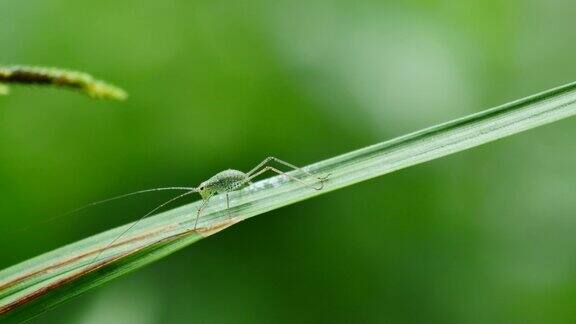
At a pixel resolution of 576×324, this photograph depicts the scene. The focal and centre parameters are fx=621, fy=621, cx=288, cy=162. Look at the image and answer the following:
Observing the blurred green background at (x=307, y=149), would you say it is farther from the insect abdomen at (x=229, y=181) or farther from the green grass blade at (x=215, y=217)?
the green grass blade at (x=215, y=217)

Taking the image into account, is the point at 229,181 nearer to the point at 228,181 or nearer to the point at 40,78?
the point at 228,181

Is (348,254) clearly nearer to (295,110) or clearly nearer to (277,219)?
(277,219)

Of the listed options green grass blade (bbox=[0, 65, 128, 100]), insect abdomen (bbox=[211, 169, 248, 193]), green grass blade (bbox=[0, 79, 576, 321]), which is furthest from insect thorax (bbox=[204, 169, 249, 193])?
green grass blade (bbox=[0, 65, 128, 100])

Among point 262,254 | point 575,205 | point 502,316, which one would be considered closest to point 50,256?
point 262,254

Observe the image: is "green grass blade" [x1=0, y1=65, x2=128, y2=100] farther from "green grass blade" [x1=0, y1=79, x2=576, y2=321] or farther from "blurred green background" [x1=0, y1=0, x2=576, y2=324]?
"blurred green background" [x1=0, y1=0, x2=576, y2=324]

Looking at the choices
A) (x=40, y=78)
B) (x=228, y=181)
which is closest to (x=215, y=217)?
(x=228, y=181)
